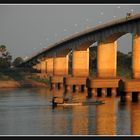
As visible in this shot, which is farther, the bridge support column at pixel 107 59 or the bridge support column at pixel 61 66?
the bridge support column at pixel 61 66

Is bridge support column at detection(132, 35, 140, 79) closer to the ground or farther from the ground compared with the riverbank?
farther from the ground

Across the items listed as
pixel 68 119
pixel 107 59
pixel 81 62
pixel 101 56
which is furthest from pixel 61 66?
pixel 68 119

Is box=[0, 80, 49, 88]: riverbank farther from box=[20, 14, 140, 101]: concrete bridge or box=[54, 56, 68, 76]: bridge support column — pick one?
box=[20, 14, 140, 101]: concrete bridge

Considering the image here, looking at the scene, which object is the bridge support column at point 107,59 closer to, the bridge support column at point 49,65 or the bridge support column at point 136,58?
the bridge support column at point 136,58

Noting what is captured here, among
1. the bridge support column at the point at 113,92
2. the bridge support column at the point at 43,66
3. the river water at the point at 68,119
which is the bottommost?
the river water at the point at 68,119

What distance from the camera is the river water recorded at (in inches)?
2304

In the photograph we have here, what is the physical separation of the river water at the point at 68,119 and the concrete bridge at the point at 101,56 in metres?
7.86

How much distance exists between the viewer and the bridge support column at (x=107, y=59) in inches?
4168

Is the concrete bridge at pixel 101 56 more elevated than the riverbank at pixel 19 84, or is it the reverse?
the concrete bridge at pixel 101 56

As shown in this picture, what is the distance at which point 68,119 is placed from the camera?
223 ft

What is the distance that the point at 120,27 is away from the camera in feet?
322

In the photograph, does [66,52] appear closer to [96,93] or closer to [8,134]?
[96,93]

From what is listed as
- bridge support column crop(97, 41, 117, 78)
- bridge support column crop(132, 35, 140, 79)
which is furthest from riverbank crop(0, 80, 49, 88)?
bridge support column crop(132, 35, 140, 79)

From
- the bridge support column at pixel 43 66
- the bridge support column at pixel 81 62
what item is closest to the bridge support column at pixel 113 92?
the bridge support column at pixel 81 62
